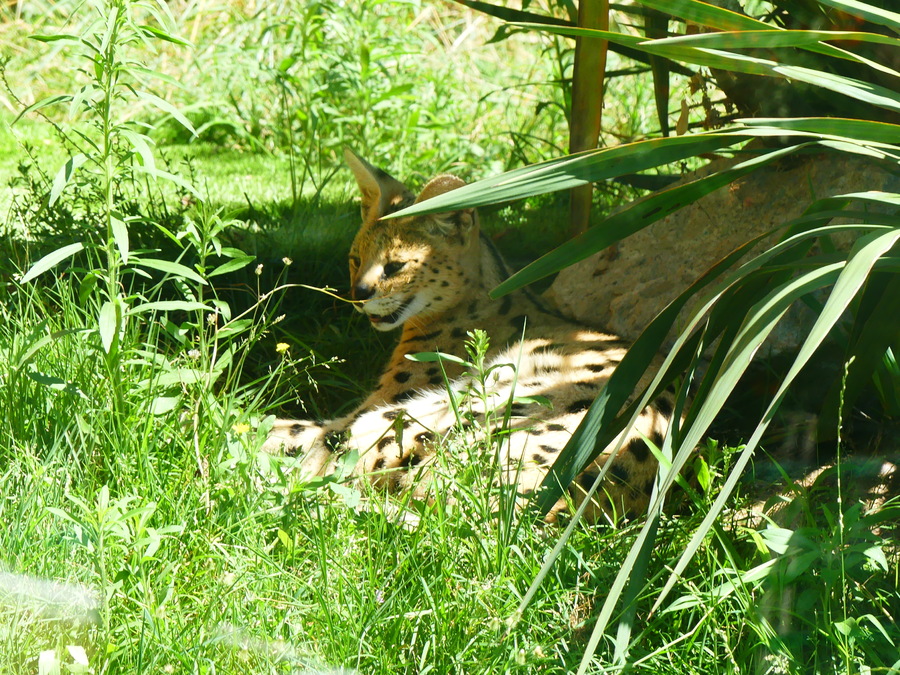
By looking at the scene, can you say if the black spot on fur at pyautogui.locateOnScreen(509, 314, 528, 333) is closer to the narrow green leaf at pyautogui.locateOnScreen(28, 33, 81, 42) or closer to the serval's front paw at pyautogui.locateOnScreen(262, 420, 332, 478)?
the serval's front paw at pyautogui.locateOnScreen(262, 420, 332, 478)

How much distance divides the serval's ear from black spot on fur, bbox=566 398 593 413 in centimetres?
137

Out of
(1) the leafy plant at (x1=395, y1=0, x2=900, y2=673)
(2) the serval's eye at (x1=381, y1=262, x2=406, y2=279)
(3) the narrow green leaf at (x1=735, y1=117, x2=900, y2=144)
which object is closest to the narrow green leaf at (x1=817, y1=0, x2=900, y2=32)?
(1) the leafy plant at (x1=395, y1=0, x2=900, y2=673)

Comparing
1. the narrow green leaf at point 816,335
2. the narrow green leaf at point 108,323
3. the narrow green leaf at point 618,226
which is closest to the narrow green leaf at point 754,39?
the narrow green leaf at point 618,226

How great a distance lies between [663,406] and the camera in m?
3.13

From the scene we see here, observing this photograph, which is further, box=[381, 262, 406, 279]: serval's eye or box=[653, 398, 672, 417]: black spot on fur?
box=[381, 262, 406, 279]: serval's eye

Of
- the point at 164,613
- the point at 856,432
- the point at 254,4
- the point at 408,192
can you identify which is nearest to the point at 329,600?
the point at 164,613

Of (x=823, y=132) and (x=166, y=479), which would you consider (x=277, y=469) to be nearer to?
(x=166, y=479)

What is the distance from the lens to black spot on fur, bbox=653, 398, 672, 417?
3.08 metres

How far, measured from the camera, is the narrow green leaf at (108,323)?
93.9 inches

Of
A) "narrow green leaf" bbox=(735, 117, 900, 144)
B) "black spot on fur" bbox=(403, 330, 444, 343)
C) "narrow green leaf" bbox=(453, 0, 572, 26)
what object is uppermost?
"narrow green leaf" bbox=(453, 0, 572, 26)

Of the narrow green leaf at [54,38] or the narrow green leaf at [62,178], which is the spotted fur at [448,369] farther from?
the narrow green leaf at [54,38]

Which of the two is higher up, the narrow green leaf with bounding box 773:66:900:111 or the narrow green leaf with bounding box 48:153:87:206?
the narrow green leaf with bounding box 773:66:900:111

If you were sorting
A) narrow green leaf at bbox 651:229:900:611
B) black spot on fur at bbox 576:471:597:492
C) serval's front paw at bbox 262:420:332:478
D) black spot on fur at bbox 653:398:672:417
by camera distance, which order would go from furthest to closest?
1. serval's front paw at bbox 262:420:332:478
2. black spot on fur at bbox 653:398:672:417
3. black spot on fur at bbox 576:471:597:492
4. narrow green leaf at bbox 651:229:900:611

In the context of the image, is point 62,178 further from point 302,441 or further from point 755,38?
point 755,38
